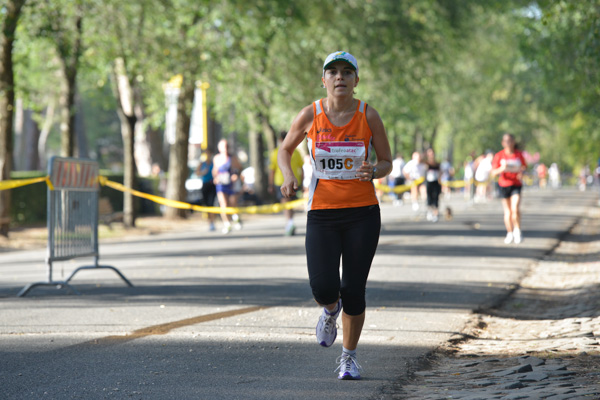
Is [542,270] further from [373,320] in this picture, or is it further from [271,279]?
[373,320]

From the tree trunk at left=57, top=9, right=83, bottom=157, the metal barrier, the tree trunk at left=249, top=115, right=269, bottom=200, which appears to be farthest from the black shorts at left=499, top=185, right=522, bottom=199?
the tree trunk at left=249, top=115, right=269, bottom=200

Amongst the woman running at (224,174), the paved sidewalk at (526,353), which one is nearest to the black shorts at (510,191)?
the paved sidewalk at (526,353)

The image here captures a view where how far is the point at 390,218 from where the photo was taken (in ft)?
84.6

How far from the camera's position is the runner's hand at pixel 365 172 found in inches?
209

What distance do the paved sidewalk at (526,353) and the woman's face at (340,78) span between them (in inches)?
69.8

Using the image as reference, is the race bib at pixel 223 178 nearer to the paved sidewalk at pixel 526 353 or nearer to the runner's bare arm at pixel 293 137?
the paved sidewalk at pixel 526 353

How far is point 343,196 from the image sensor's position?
5367 mm

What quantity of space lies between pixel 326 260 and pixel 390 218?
67.4ft

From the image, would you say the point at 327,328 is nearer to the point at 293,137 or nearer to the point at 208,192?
the point at 293,137

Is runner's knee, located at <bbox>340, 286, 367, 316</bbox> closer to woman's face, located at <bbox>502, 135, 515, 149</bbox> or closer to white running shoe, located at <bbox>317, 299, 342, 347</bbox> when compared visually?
white running shoe, located at <bbox>317, 299, 342, 347</bbox>

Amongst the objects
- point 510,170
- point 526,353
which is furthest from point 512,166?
point 526,353

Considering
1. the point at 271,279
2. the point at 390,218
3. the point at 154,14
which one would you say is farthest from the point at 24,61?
the point at 271,279

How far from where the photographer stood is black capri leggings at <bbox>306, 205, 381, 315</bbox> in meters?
5.38

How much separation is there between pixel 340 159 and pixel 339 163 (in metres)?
0.02
